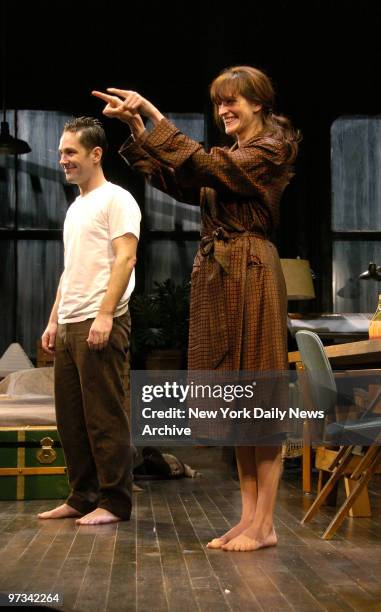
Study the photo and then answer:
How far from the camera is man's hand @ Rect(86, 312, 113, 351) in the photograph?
2.84 m

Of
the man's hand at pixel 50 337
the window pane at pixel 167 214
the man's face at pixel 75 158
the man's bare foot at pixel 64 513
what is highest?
the window pane at pixel 167 214

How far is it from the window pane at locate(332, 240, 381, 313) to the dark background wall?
0.15 meters

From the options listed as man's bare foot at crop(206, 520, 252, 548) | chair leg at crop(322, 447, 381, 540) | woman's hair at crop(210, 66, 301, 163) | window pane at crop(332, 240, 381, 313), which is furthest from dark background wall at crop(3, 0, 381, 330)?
man's bare foot at crop(206, 520, 252, 548)

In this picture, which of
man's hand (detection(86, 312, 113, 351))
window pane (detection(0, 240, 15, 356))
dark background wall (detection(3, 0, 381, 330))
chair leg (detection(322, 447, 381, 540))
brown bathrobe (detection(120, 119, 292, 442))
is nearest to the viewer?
brown bathrobe (detection(120, 119, 292, 442))

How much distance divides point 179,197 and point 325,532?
1.26 m

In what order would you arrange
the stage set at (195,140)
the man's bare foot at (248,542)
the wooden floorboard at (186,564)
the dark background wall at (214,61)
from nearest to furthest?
1. the wooden floorboard at (186,564)
2. the man's bare foot at (248,542)
3. the stage set at (195,140)
4. the dark background wall at (214,61)

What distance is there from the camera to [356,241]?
9242 millimetres

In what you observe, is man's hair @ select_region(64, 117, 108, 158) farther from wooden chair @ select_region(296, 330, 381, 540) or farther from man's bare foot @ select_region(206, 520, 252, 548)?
man's bare foot @ select_region(206, 520, 252, 548)

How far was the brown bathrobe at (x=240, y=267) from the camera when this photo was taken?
2.30 metres

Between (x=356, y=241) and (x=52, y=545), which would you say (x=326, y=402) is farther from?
(x=356, y=241)

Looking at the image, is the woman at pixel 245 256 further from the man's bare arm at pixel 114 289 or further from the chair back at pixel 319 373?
the chair back at pixel 319 373

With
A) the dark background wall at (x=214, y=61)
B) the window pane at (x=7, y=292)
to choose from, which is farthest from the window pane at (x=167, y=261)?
the window pane at (x=7, y=292)

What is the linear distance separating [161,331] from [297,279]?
227 centimetres

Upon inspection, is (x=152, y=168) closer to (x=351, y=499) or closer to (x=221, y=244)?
(x=221, y=244)
